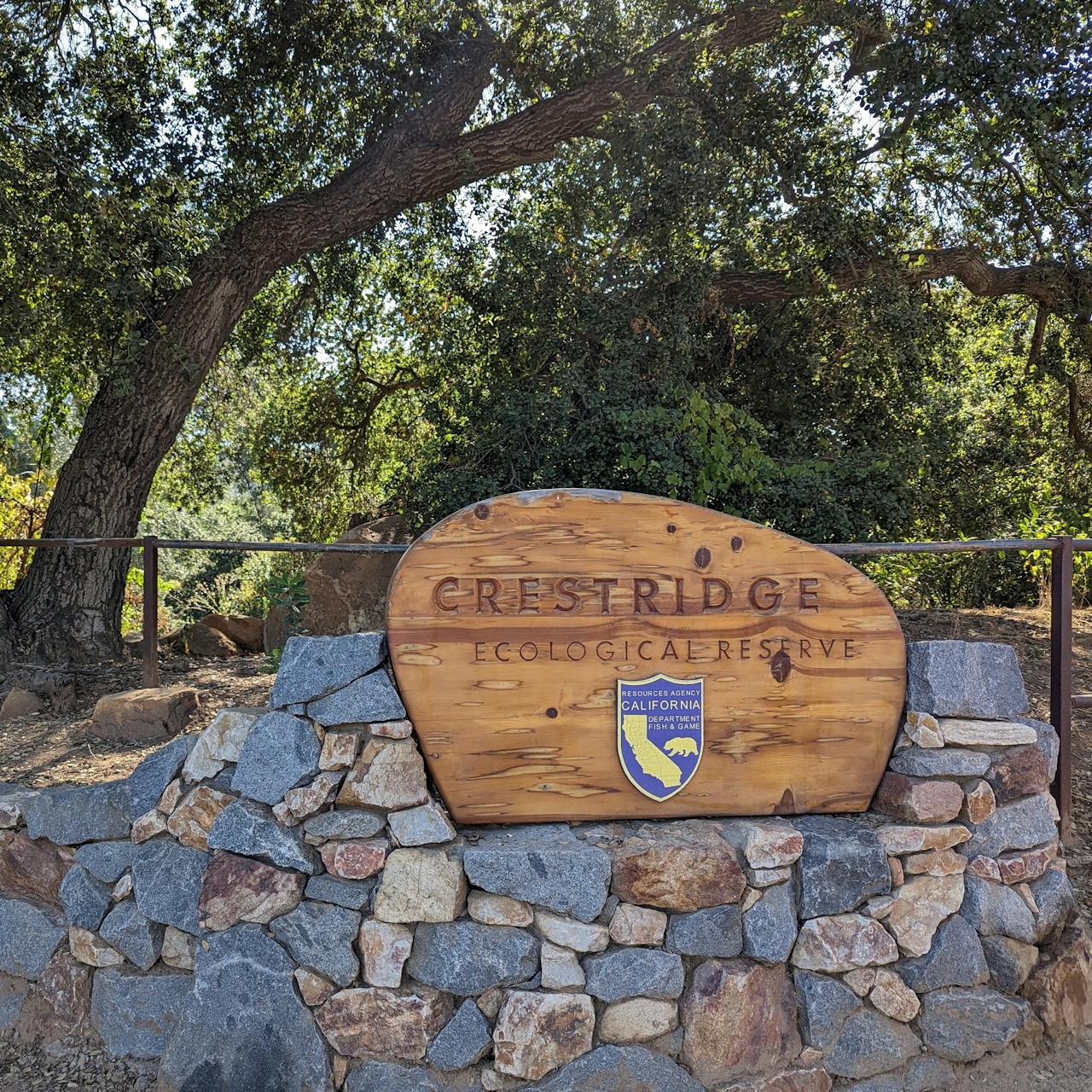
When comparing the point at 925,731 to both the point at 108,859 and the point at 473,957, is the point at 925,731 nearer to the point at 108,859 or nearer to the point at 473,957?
the point at 473,957

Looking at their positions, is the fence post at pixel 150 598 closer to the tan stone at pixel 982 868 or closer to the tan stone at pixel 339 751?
the tan stone at pixel 339 751

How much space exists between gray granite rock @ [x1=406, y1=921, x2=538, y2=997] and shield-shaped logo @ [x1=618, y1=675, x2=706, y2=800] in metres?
0.60

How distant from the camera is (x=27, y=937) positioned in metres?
3.04

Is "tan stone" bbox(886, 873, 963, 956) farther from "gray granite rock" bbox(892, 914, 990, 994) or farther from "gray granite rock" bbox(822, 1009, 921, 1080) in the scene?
"gray granite rock" bbox(822, 1009, 921, 1080)

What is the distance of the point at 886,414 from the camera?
7.27 metres

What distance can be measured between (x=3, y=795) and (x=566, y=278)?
4608 mm

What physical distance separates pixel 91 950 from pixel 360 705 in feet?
4.14

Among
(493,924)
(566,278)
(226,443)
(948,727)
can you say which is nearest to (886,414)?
(566,278)

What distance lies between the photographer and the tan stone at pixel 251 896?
2.74 meters

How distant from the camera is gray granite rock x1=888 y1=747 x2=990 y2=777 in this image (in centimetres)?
287

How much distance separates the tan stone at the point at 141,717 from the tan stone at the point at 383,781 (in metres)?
1.48

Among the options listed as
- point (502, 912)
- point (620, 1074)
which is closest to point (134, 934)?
point (502, 912)

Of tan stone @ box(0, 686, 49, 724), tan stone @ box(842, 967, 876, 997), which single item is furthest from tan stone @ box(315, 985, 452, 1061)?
tan stone @ box(0, 686, 49, 724)

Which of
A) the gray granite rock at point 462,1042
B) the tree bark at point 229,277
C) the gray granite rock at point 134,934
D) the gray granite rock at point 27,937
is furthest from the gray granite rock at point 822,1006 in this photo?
the tree bark at point 229,277
